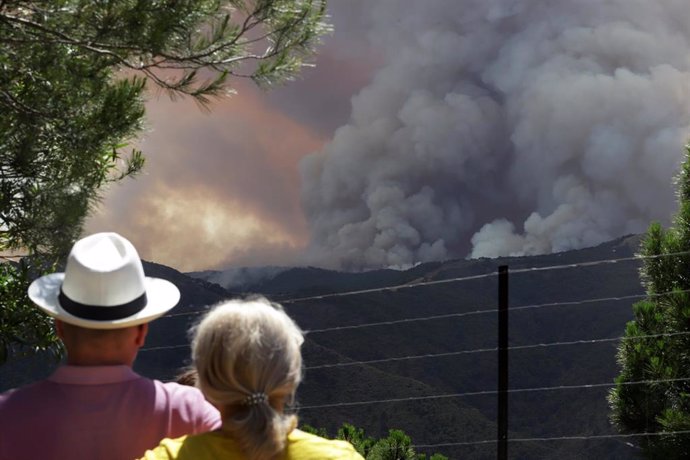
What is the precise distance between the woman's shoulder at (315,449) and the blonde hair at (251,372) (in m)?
0.02

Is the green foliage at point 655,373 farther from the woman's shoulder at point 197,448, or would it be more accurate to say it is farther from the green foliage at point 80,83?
the woman's shoulder at point 197,448

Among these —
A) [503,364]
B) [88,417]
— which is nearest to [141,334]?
[88,417]

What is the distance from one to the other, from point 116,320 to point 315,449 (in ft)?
1.51

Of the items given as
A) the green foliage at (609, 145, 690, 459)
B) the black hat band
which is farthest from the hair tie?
the green foliage at (609, 145, 690, 459)

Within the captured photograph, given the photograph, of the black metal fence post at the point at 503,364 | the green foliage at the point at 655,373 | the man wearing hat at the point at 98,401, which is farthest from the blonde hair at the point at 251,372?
the green foliage at the point at 655,373

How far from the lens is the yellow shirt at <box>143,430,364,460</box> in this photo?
1399 millimetres

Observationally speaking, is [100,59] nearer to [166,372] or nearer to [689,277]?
[689,277]

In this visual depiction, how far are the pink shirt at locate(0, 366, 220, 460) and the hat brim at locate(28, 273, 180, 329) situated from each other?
78mm

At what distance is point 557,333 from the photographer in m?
114

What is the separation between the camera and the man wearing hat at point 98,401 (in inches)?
63.2

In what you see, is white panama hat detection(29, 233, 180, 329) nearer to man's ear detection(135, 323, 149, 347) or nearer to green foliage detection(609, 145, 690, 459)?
man's ear detection(135, 323, 149, 347)

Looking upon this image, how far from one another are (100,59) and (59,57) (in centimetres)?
29

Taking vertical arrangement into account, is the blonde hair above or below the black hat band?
below

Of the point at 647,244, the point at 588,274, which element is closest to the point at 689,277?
the point at 647,244
